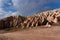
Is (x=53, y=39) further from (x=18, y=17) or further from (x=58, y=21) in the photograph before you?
(x=18, y=17)

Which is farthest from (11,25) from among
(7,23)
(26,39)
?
(26,39)

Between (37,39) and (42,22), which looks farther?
(42,22)

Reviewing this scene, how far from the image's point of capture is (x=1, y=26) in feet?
139

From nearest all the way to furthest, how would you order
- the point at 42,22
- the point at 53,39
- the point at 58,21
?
1. the point at 53,39
2. the point at 58,21
3. the point at 42,22

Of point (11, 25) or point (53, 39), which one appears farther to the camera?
point (11, 25)

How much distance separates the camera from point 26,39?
55.1ft

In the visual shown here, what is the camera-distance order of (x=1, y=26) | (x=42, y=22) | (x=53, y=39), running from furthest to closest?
1. (x=1, y=26)
2. (x=42, y=22)
3. (x=53, y=39)

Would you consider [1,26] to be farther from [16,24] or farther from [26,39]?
[26,39]

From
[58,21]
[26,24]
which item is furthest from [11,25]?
[58,21]

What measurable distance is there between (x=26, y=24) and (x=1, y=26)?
A: 905 cm

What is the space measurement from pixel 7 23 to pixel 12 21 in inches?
71.4

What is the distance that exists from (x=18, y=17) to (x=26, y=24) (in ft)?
28.1

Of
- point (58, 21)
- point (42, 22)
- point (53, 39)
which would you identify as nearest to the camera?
point (53, 39)

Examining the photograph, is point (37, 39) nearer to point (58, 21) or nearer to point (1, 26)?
point (58, 21)
